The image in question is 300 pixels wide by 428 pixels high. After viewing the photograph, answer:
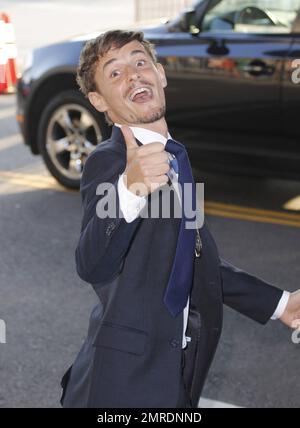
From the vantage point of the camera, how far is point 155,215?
7.57 ft

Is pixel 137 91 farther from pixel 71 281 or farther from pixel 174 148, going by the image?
pixel 71 281

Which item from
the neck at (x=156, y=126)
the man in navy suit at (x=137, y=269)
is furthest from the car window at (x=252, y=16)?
the neck at (x=156, y=126)

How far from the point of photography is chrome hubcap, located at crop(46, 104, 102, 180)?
713 centimetres

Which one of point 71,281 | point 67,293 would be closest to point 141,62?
point 67,293

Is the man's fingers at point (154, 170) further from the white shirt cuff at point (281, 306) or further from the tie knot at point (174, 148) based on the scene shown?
the white shirt cuff at point (281, 306)

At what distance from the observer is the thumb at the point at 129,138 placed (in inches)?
85.4

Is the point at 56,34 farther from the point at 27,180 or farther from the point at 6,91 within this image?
the point at 27,180

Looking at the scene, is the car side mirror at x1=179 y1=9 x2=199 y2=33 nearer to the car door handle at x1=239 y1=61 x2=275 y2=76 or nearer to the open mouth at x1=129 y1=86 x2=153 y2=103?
the car door handle at x1=239 y1=61 x2=275 y2=76

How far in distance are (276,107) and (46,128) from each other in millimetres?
2143

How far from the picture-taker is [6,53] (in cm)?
977

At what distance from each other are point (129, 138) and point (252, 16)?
453 cm

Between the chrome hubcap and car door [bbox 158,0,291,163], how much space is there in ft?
2.79
